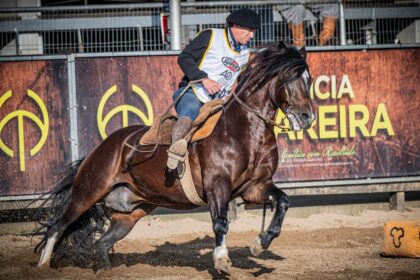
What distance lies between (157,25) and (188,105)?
15.7 feet

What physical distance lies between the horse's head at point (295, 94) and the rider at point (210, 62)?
1.85ft

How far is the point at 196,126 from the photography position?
654 centimetres

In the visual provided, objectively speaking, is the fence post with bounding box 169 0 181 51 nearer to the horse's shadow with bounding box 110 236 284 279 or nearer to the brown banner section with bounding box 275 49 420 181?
the brown banner section with bounding box 275 49 420 181

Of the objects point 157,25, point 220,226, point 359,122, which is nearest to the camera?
point 220,226

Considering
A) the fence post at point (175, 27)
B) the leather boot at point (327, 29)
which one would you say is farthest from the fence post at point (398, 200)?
the fence post at point (175, 27)

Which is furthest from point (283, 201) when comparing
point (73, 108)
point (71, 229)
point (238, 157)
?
point (73, 108)

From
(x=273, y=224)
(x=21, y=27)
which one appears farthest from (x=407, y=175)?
(x=21, y=27)

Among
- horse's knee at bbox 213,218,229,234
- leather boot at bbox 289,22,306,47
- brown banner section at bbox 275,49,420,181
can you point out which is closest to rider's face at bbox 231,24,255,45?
horse's knee at bbox 213,218,229,234

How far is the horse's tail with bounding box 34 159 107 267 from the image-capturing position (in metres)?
7.52

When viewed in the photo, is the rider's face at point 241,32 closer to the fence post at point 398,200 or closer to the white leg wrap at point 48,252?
the white leg wrap at point 48,252

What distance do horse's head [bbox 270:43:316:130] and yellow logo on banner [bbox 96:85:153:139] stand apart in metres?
3.87

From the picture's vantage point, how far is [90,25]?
11281mm

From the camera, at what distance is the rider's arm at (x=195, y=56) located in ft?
21.4

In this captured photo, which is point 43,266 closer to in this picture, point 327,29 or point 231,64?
point 231,64
